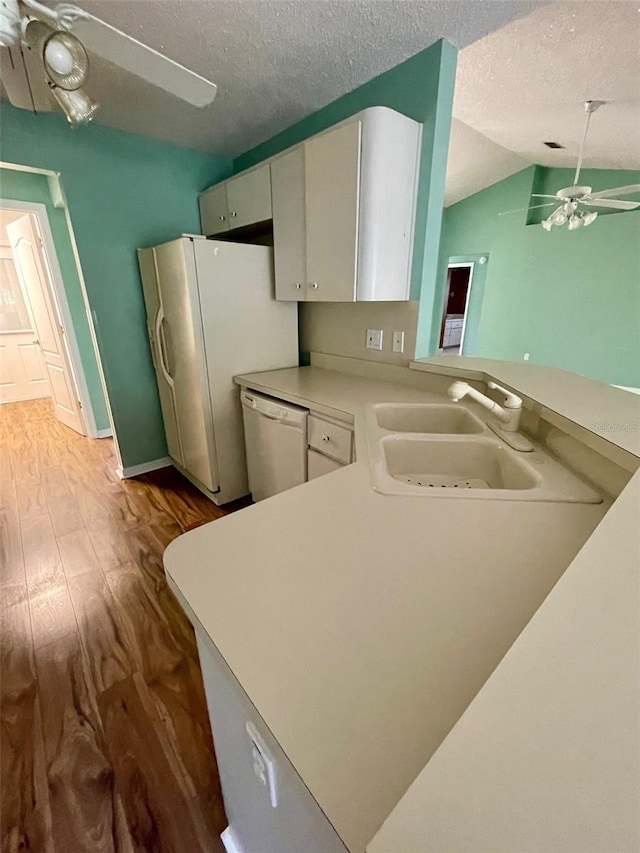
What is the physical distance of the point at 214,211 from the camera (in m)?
2.62

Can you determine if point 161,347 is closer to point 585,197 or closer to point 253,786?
point 253,786

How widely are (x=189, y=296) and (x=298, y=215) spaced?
767mm

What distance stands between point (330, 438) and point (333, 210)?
113 centimetres

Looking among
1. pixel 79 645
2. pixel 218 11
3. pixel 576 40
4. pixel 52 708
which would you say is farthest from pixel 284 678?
pixel 576 40

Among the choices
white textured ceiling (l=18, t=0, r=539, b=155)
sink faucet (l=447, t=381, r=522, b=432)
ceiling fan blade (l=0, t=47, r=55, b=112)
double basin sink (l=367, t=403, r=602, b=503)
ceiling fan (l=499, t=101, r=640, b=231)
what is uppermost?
white textured ceiling (l=18, t=0, r=539, b=155)

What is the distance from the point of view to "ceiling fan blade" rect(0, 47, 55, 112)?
114 cm

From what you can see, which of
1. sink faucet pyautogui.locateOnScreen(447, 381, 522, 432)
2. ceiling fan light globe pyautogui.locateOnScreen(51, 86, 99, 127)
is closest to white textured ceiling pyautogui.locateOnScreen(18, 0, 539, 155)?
ceiling fan light globe pyautogui.locateOnScreen(51, 86, 99, 127)

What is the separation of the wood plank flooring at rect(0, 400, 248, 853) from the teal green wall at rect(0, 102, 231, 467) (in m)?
0.85

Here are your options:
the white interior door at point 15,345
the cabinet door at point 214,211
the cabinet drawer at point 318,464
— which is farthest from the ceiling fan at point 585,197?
the white interior door at point 15,345

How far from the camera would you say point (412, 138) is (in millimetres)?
1656

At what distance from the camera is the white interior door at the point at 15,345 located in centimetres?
460

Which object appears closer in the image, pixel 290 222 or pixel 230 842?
pixel 230 842

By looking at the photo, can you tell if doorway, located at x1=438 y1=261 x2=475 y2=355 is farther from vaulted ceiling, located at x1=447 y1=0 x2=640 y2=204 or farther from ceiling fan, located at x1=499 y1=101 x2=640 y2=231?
vaulted ceiling, located at x1=447 y1=0 x2=640 y2=204

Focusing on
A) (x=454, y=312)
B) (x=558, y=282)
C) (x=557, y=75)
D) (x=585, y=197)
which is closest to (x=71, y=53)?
(x=557, y=75)
